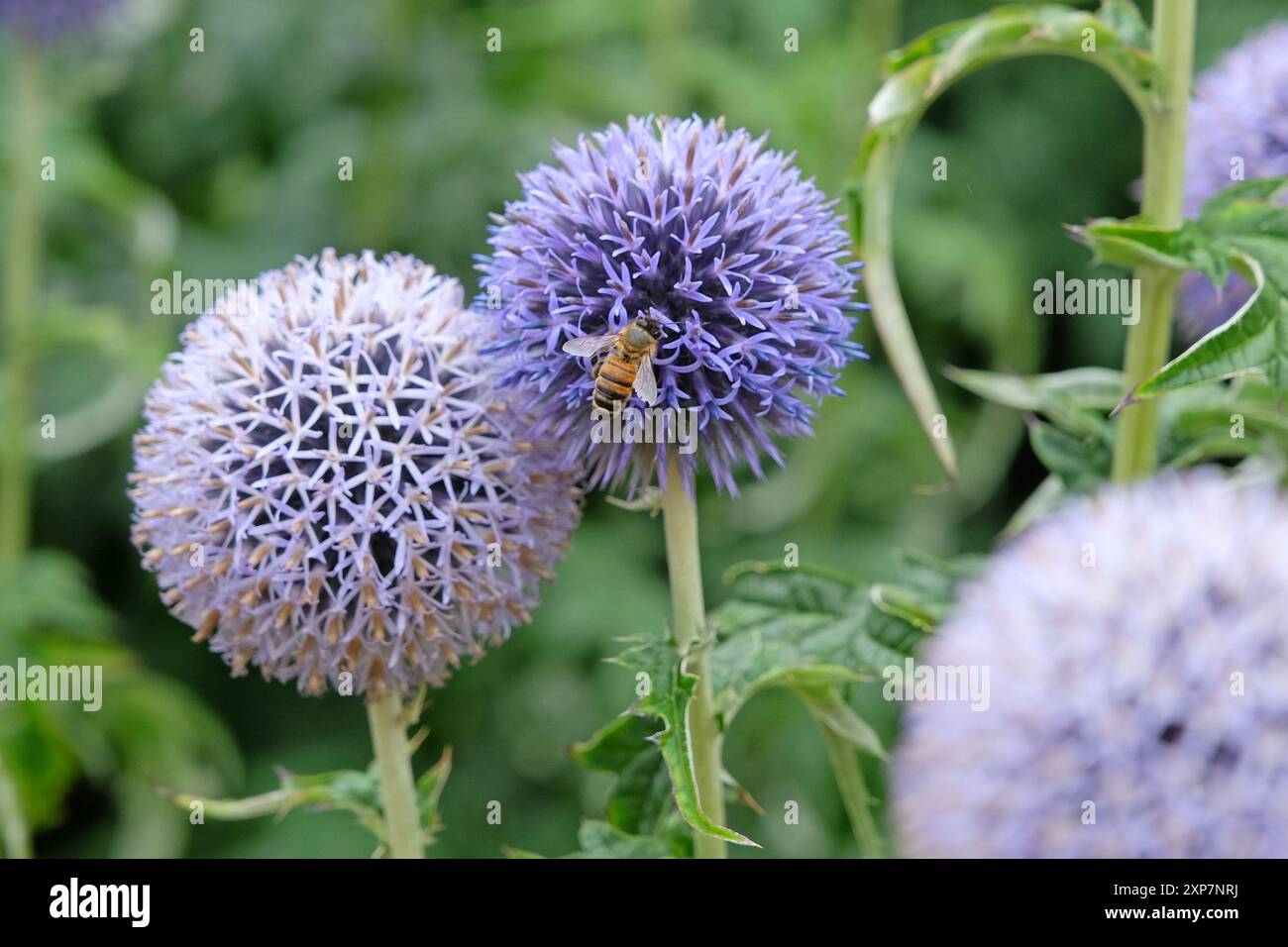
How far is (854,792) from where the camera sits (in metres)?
1.28

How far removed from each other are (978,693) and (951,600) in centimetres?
36

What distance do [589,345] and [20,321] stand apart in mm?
2114

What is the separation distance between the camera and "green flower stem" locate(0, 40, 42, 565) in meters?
2.91

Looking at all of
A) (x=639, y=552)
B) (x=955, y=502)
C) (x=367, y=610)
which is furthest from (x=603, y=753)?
(x=955, y=502)

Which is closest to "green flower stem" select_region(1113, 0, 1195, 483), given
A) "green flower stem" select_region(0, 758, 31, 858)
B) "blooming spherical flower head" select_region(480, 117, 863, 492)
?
"blooming spherical flower head" select_region(480, 117, 863, 492)

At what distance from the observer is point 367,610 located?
1207 mm

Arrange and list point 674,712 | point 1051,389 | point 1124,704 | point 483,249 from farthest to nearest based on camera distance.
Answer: point 483,249
point 1051,389
point 674,712
point 1124,704

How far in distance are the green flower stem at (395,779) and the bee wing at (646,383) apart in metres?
0.36

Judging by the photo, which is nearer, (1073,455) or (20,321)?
(1073,455)

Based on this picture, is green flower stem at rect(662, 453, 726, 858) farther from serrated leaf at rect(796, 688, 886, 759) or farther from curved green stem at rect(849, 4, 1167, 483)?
curved green stem at rect(849, 4, 1167, 483)

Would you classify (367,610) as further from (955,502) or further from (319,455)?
(955,502)

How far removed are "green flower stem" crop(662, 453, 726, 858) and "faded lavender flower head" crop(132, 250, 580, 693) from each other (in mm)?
133

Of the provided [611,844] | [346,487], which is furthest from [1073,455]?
[346,487]

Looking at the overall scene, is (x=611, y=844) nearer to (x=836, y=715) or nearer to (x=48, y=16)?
(x=836, y=715)
